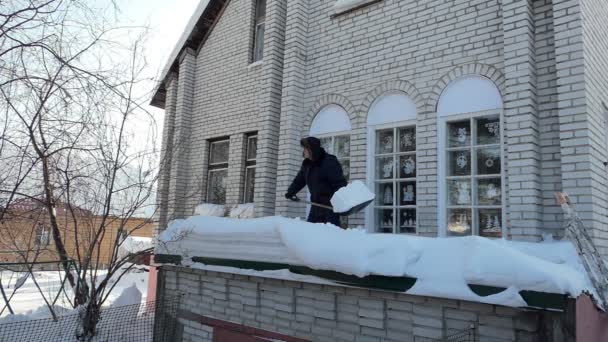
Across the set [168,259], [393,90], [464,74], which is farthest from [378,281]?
[168,259]

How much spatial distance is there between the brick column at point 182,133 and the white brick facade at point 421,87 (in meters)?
0.03

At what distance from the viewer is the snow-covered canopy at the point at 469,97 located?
503 centimetres

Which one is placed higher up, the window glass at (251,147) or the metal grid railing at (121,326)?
the window glass at (251,147)

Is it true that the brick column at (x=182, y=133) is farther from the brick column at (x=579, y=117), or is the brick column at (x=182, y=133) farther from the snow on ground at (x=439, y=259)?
the brick column at (x=579, y=117)

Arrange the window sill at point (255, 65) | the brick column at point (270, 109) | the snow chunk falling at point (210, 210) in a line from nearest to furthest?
the brick column at point (270, 109)
the snow chunk falling at point (210, 210)
the window sill at point (255, 65)

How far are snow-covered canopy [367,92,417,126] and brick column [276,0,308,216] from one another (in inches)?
50.2

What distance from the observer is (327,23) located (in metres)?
6.84

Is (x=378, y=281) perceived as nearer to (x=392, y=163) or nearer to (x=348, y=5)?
(x=392, y=163)

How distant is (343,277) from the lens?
12.3 feet

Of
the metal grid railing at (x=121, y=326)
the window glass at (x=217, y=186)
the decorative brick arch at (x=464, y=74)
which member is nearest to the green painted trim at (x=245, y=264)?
the metal grid railing at (x=121, y=326)

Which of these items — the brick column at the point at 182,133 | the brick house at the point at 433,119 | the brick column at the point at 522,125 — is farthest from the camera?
the brick column at the point at 182,133

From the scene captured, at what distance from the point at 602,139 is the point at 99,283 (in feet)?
21.0

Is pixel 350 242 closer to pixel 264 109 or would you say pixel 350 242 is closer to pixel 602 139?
pixel 602 139

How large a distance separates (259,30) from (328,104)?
118 inches
